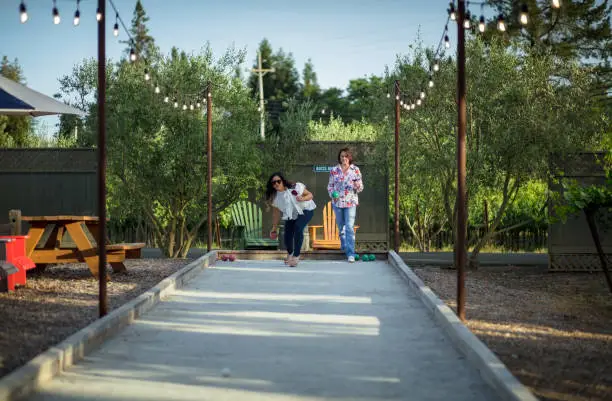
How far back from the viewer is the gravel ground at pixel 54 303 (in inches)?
316

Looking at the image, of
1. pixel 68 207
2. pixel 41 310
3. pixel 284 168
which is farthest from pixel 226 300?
pixel 68 207

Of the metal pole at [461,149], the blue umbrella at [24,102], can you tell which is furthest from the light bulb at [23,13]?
the metal pole at [461,149]

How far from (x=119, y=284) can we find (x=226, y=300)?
2554 mm

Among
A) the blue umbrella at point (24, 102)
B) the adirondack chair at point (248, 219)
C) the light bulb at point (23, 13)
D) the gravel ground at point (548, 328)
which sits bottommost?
the gravel ground at point (548, 328)

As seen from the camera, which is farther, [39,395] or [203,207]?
[203,207]

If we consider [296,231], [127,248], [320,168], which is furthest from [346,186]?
[320,168]

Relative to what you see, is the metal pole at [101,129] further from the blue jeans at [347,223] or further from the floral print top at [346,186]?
the blue jeans at [347,223]

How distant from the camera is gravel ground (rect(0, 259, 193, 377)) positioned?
804cm

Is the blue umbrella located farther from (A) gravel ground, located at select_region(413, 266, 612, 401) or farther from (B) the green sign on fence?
(B) the green sign on fence

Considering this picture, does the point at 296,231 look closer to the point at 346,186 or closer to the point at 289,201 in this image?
the point at 289,201

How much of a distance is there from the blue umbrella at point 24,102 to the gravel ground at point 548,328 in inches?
227

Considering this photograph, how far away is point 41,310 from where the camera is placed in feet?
34.7

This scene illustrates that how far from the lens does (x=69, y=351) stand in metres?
7.38

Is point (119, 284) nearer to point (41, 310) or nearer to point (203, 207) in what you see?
point (41, 310)
